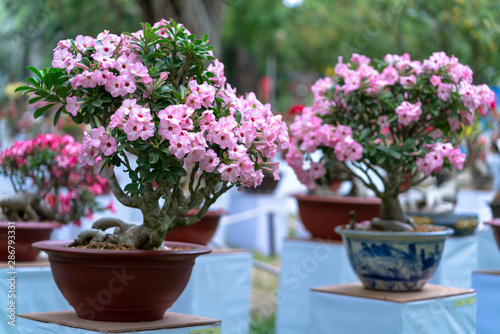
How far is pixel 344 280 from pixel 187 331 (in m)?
2.04

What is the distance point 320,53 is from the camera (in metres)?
17.7

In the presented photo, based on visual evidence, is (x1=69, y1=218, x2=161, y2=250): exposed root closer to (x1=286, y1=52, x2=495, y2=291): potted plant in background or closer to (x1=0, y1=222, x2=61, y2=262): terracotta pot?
(x1=0, y1=222, x2=61, y2=262): terracotta pot

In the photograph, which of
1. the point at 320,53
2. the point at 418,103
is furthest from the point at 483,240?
the point at 320,53

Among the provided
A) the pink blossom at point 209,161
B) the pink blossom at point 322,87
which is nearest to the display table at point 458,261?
the pink blossom at point 322,87

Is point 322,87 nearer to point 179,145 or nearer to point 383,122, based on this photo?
point 383,122

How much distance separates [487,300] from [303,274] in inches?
41.6

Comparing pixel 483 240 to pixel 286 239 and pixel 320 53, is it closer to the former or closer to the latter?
pixel 286 239

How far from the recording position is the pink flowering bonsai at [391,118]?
3.16 m

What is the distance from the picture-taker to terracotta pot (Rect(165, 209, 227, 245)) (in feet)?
12.3

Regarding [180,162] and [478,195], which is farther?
[478,195]

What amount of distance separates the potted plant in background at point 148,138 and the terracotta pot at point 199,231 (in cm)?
134

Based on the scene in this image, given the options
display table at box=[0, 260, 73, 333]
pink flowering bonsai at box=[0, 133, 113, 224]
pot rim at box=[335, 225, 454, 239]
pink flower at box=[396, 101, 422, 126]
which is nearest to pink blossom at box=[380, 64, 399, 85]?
pink flower at box=[396, 101, 422, 126]

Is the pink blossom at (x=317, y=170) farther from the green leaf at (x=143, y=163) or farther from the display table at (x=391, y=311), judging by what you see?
the green leaf at (x=143, y=163)

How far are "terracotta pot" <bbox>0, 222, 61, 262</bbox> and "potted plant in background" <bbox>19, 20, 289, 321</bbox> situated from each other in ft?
2.55
